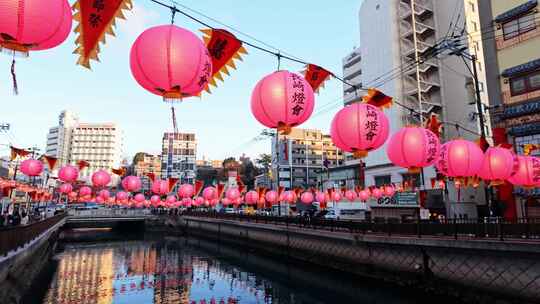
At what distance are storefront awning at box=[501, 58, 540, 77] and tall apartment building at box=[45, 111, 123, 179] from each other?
380 feet

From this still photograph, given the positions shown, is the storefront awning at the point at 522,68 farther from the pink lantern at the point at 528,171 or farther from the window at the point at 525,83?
the pink lantern at the point at 528,171

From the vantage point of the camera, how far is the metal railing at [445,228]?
41.2 ft

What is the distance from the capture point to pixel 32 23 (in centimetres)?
416

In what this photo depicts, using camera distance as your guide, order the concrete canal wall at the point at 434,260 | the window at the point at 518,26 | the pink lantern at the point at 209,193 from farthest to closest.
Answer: the pink lantern at the point at 209,193 → the window at the point at 518,26 → the concrete canal wall at the point at 434,260

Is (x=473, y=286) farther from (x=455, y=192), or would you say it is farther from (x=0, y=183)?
(x=0, y=183)

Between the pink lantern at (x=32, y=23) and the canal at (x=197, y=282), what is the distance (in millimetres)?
16335

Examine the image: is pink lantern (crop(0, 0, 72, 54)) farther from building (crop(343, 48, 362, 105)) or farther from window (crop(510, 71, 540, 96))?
building (crop(343, 48, 362, 105))

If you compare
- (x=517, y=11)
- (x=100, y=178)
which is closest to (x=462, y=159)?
(x=517, y=11)

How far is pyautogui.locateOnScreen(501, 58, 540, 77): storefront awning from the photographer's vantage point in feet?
63.2

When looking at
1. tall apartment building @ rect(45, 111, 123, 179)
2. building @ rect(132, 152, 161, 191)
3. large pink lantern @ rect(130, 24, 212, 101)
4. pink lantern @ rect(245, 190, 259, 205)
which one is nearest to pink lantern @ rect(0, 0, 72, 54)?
large pink lantern @ rect(130, 24, 212, 101)

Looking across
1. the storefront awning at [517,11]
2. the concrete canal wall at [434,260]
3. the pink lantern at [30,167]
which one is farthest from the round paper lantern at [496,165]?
the pink lantern at [30,167]

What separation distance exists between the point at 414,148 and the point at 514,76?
1623cm

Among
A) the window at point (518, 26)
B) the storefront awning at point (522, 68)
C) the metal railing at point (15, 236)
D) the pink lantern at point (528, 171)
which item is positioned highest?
the window at point (518, 26)

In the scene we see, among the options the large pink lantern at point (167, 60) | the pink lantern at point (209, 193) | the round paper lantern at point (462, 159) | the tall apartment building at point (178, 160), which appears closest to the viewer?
the large pink lantern at point (167, 60)
